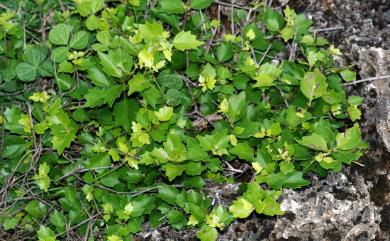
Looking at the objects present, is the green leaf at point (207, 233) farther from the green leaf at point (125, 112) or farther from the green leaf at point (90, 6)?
the green leaf at point (90, 6)

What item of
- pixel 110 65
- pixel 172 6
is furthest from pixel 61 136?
pixel 172 6

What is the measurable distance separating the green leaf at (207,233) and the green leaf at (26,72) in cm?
122

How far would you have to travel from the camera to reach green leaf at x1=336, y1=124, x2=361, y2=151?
2213 mm

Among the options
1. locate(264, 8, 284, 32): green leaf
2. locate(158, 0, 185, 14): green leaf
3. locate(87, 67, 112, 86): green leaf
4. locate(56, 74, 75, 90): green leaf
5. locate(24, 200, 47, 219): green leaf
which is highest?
locate(158, 0, 185, 14): green leaf

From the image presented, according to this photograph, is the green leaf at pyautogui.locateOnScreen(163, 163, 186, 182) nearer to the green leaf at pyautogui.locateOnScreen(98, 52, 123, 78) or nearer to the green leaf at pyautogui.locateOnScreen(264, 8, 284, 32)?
the green leaf at pyautogui.locateOnScreen(98, 52, 123, 78)

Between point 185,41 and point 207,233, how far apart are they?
86cm

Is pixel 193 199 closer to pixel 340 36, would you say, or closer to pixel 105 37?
pixel 105 37

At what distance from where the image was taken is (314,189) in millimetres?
2422

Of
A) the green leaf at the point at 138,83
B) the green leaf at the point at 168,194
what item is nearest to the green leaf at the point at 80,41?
the green leaf at the point at 138,83

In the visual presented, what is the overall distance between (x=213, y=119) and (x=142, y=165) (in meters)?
0.45

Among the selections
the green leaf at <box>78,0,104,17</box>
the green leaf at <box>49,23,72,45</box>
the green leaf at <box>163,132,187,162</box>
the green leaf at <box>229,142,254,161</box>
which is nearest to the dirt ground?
the green leaf at <box>229,142,254,161</box>

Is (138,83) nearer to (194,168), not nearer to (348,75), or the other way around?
(194,168)

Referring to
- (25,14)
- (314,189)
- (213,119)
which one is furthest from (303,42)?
(25,14)

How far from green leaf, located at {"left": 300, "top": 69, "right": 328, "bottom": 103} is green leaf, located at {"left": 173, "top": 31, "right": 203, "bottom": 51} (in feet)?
1.73
